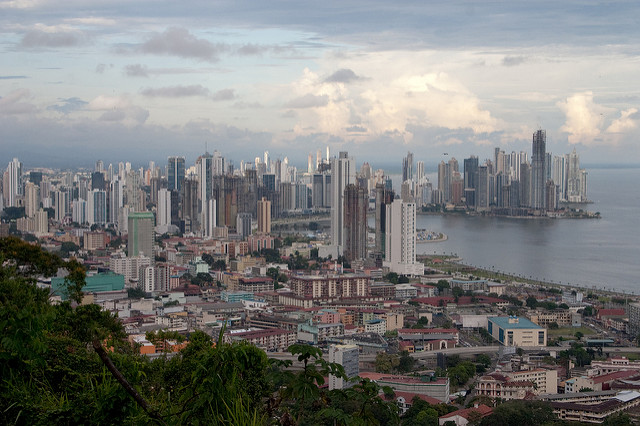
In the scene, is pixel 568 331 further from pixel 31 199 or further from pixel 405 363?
pixel 31 199

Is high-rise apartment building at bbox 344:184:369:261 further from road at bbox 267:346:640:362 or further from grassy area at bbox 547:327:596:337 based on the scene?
road at bbox 267:346:640:362

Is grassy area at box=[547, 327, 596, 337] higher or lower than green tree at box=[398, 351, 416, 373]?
lower

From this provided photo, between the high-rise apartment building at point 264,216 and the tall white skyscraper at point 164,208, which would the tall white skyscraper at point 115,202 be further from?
the high-rise apartment building at point 264,216

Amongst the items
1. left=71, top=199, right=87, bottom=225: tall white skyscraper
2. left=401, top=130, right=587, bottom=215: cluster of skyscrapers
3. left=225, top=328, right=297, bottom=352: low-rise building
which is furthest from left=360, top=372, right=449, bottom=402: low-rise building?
left=401, top=130, right=587, bottom=215: cluster of skyscrapers

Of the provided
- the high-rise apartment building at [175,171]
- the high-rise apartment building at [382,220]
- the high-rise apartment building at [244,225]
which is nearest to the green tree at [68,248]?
the high-rise apartment building at [244,225]

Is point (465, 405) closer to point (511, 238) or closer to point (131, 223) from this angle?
point (131, 223)

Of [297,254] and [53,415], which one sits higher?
[53,415]

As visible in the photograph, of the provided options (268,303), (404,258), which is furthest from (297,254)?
(268,303)

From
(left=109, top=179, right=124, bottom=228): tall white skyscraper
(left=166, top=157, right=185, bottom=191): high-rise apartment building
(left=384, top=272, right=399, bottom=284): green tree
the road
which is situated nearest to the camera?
the road
